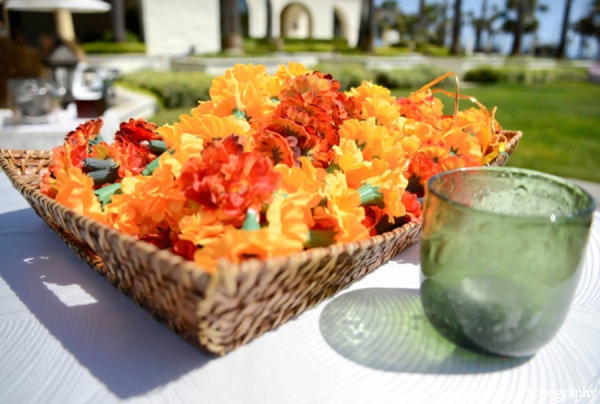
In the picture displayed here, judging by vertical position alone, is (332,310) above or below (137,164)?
below

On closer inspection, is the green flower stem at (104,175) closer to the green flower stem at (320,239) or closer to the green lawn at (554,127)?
the green flower stem at (320,239)

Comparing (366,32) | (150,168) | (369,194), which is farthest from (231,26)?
(369,194)

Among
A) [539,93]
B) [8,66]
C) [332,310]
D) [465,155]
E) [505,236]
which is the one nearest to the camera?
[505,236]

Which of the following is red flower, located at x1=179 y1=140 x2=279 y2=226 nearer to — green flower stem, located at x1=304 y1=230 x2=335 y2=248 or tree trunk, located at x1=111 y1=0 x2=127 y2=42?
green flower stem, located at x1=304 y1=230 x2=335 y2=248

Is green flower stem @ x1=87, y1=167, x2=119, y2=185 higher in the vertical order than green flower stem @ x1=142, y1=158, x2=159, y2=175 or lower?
lower

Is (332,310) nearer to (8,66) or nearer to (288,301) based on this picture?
(288,301)

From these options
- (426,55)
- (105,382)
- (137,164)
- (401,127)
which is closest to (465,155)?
(401,127)

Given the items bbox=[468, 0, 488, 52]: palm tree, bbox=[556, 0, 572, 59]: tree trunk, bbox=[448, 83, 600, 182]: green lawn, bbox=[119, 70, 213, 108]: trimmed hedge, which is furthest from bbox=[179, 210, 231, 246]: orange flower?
bbox=[468, 0, 488, 52]: palm tree

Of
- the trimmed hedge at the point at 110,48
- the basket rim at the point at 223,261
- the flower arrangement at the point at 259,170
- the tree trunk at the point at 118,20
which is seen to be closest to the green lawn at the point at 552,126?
the flower arrangement at the point at 259,170
